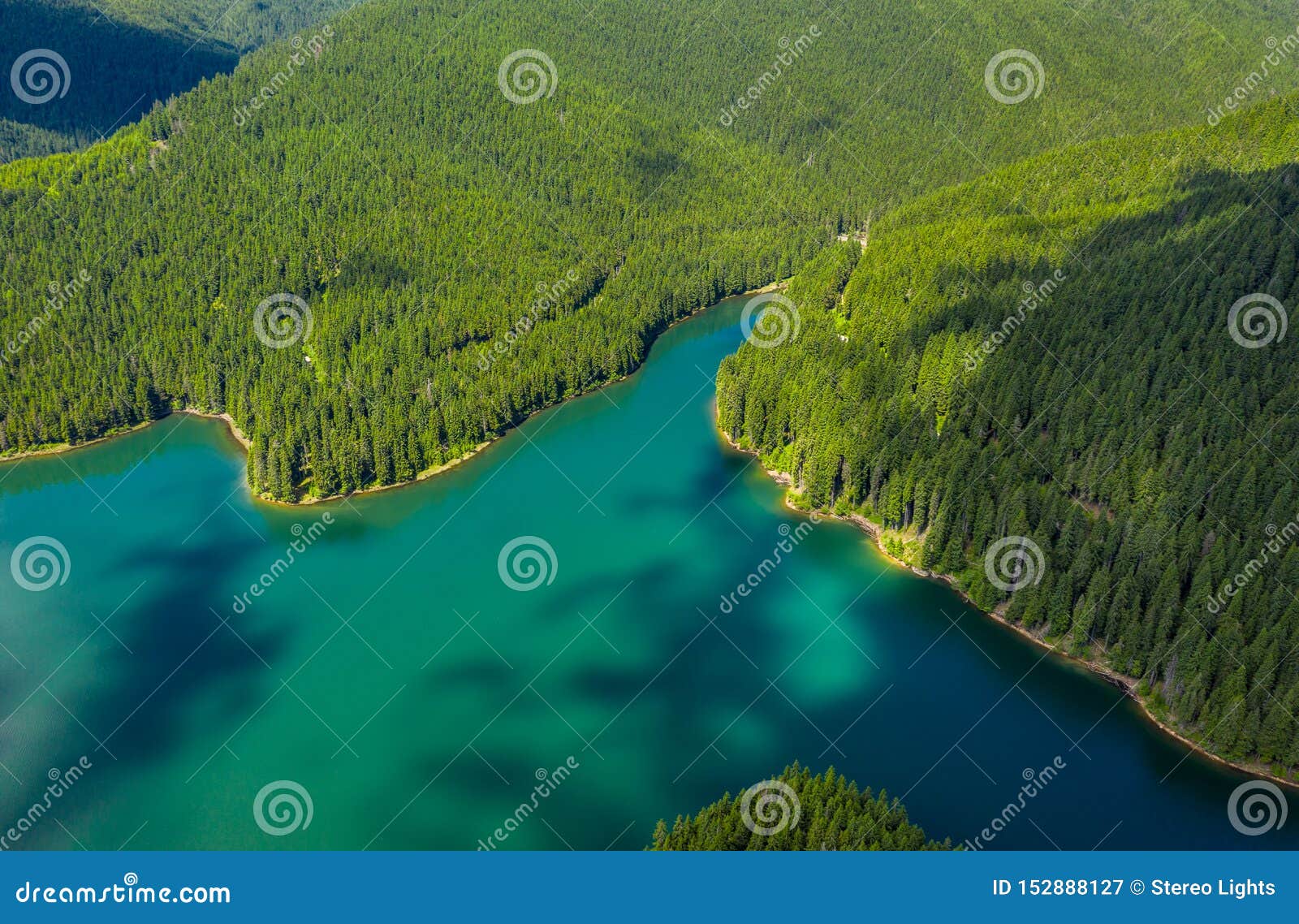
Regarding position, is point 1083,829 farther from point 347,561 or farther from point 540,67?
point 540,67

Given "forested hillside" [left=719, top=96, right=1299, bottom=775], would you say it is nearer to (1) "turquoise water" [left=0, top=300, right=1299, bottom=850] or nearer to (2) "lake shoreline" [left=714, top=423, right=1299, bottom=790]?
(2) "lake shoreline" [left=714, top=423, right=1299, bottom=790]

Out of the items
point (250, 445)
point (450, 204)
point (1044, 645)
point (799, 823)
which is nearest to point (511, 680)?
point (799, 823)

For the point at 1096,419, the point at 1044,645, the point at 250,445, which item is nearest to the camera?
the point at 1044,645

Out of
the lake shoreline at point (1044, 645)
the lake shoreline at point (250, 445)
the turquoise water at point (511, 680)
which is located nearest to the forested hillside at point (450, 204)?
the lake shoreline at point (250, 445)

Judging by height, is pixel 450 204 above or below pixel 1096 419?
below

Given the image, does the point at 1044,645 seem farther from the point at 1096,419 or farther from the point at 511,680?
the point at 511,680

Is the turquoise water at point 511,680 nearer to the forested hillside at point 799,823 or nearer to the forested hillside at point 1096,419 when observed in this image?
the forested hillside at point 1096,419
